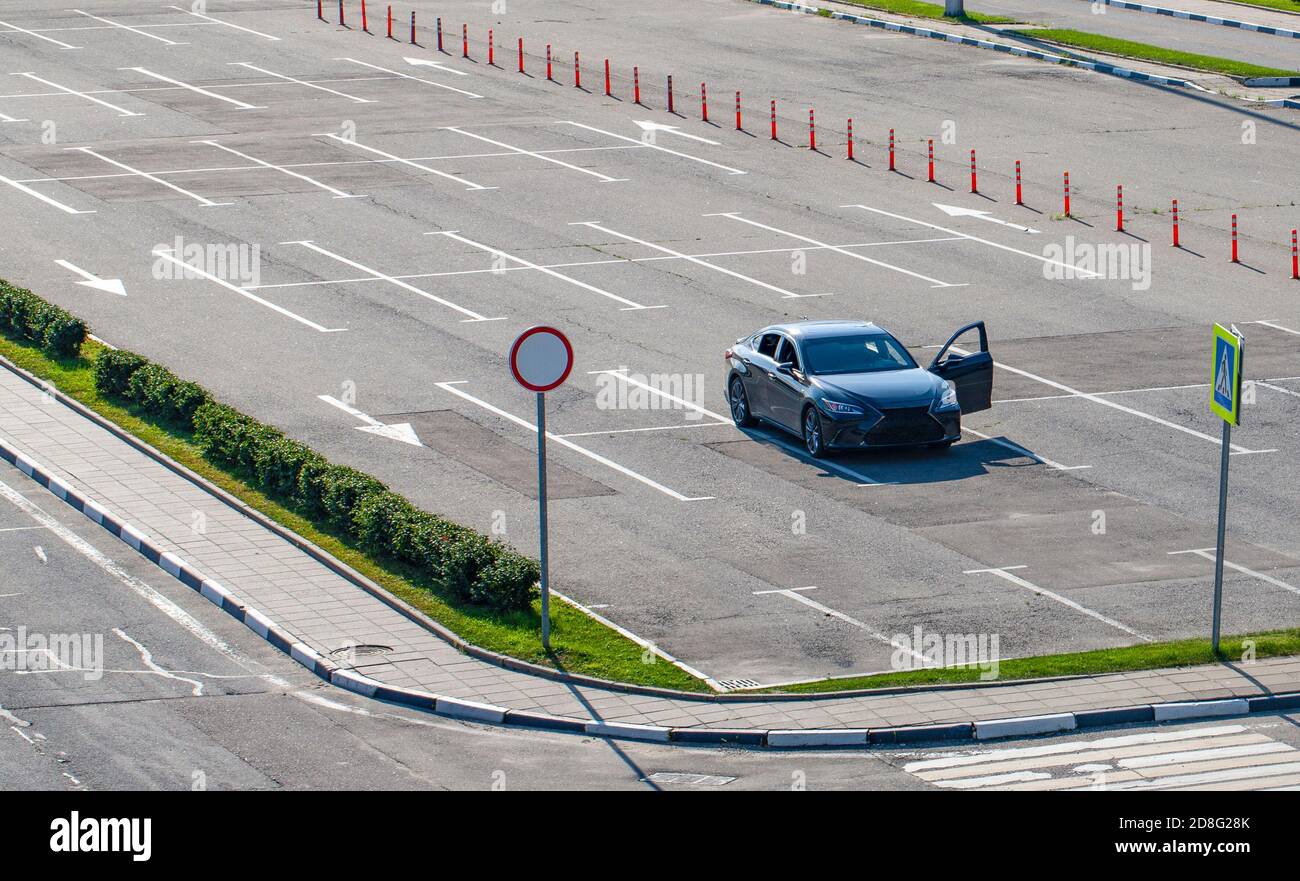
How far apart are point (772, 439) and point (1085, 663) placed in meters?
8.97

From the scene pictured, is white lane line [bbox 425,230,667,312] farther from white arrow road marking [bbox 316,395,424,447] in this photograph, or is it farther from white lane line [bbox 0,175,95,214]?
white lane line [bbox 0,175,95,214]

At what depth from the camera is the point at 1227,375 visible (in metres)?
18.6

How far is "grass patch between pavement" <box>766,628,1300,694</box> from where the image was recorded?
17.8 metres

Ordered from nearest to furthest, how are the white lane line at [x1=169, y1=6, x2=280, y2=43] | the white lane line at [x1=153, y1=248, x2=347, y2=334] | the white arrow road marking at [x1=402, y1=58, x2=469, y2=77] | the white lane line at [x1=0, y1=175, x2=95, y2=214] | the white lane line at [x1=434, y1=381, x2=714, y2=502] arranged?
the white lane line at [x1=434, y1=381, x2=714, y2=502] → the white lane line at [x1=153, y1=248, x2=347, y2=334] → the white lane line at [x1=0, y1=175, x2=95, y2=214] → the white arrow road marking at [x1=402, y1=58, x2=469, y2=77] → the white lane line at [x1=169, y1=6, x2=280, y2=43]

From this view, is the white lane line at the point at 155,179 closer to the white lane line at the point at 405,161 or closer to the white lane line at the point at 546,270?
the white lane line at the point at 405,161

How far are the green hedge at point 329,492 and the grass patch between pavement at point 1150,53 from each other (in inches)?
1368

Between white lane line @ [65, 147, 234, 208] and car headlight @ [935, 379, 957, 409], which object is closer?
car headlight @ [935, 379, 957, 409]

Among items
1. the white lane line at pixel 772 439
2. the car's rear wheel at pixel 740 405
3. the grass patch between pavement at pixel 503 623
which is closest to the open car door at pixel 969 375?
the white lane line at pixel 772 439

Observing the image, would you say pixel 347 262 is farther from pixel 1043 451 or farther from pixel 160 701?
pixel 160 701

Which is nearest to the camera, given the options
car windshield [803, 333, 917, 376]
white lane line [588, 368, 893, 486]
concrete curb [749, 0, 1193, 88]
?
white lane line [588, 368, 893, 486]

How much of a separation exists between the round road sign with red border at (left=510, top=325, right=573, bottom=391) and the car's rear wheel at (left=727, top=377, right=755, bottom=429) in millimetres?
8666

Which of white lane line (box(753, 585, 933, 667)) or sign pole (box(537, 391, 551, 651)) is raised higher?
sign pole (box(537, 391, 551, 651))

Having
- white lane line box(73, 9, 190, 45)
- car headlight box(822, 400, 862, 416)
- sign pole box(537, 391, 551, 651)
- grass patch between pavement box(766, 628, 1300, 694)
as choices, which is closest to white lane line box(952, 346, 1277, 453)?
car headlight box(822, 400, 862, 416)

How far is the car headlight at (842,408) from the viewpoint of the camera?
991 inches
